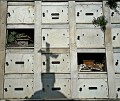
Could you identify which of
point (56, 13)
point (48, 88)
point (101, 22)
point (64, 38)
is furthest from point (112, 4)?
point (48, 88)

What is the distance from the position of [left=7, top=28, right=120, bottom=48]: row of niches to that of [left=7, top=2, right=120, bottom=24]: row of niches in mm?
739

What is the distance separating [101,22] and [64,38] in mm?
2703

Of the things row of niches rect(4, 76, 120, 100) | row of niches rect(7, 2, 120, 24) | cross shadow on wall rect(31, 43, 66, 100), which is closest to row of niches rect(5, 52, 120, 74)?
cross shadow on wall rect(31, 43, 66, 100)

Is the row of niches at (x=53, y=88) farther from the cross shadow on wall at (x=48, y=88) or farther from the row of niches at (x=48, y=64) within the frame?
the row of niches at (x=48, y=64)

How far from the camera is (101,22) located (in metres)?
19.0

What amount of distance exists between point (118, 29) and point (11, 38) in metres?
7.16

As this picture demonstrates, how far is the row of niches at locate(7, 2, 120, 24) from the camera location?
19188 millimetres

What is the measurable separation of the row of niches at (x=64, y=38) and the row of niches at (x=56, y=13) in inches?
29.1

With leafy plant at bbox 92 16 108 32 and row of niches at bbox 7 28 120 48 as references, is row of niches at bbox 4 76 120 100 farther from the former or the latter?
leafy plant at bbox 92 16 108 32

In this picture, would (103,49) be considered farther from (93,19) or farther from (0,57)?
(0,57)

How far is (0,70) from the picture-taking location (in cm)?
1794

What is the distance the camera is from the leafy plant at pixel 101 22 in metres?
19.0

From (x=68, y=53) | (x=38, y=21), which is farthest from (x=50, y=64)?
(x=38, y=21)

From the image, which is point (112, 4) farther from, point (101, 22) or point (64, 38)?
point (64, 38)
